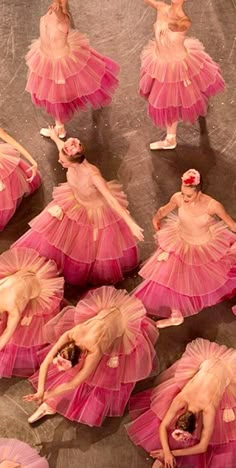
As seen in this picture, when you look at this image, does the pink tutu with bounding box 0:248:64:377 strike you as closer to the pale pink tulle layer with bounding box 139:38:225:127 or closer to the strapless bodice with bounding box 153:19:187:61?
the pale pink tulle layer with bounding box 139:38:225:127

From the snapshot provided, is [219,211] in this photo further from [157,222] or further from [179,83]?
[179,83]

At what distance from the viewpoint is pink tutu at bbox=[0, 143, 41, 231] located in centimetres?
379

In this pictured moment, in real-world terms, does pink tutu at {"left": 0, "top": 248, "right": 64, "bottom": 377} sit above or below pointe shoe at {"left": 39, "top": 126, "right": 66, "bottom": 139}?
below

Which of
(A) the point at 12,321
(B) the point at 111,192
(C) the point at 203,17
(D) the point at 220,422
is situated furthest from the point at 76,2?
(D) the point at 220,422

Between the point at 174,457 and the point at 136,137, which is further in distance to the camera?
the point at 136,137

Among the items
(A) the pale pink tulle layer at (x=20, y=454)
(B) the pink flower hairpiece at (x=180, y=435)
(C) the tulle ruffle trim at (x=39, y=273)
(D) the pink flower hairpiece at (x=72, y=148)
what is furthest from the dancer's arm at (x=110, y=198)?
(A) the pale pink tulle layer at (x=20, y=454)

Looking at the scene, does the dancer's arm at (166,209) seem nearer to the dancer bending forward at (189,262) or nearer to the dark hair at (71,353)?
the dancer bending forward at (189,262)

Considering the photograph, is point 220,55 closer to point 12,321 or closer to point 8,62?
point 8,62

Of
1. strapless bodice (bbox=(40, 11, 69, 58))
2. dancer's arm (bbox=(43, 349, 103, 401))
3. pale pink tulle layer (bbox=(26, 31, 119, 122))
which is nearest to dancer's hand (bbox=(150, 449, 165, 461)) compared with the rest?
dancer's arm (bbox=(43, 349, 103, 401))

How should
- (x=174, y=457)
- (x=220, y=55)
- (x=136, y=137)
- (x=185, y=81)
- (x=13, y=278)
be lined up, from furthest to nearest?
(x=220, y=55), (x=136, y=137), (x=185, y=81), (x=13, y=278), (x=174, y=457)

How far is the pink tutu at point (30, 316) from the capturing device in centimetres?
344

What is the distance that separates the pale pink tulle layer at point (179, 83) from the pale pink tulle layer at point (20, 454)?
1689 millimetres

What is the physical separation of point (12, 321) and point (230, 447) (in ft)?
3.34

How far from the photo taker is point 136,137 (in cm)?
425
